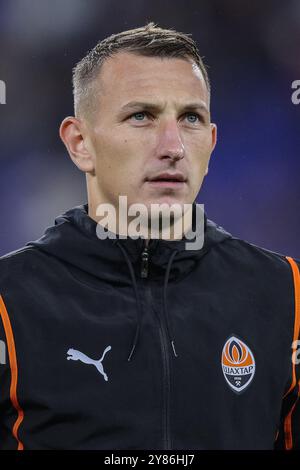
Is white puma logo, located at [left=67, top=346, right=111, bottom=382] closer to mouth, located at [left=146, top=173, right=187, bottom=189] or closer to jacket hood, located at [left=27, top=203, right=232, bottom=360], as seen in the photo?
jacket hood, located at [left=27, top=203, right=232, bottom=360]

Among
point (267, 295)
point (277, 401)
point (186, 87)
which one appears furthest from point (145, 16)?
point (277, 401)

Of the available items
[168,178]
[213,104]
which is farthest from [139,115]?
[213,104]

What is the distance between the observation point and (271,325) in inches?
67.7

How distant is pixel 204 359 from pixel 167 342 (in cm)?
9

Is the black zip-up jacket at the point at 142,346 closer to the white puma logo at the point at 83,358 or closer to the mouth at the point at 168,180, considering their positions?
the white puma logo at the point at 83,358

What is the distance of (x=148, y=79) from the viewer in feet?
5.65

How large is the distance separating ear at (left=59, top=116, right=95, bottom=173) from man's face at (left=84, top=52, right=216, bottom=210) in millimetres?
41

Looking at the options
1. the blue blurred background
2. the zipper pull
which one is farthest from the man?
the blue blurred background

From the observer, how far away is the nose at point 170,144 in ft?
5.38

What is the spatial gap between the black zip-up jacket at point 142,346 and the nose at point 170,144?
198mm

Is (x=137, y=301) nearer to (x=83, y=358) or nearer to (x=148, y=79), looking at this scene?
(x=83, y=358)

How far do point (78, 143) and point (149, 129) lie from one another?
0.25 metres
